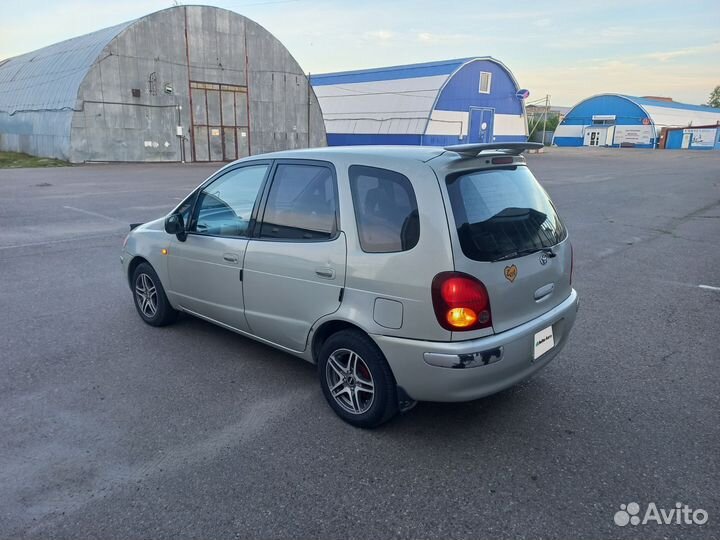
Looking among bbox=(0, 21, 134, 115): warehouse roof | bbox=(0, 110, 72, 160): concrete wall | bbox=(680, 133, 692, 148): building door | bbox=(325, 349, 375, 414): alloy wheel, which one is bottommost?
bbox=(325, 349, 375, 414): alloy wheel

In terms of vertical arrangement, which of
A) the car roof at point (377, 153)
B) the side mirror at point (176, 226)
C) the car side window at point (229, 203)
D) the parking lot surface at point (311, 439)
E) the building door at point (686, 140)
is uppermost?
the building door at point (686, 140)

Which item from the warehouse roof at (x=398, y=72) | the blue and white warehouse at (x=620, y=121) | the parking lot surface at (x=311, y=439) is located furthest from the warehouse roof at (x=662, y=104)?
the parking lot surface at (x=311, y=439)

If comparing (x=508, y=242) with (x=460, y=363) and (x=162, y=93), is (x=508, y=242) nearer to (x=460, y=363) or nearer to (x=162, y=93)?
(x=460, y=363)

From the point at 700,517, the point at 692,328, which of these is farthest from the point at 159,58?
the point at 700,517

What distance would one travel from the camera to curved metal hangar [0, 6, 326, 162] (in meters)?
25.0

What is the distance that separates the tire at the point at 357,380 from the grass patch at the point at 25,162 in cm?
2584

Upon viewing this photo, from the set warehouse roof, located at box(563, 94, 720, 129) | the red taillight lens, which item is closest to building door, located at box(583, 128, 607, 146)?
warehouse roof, located at box(563, 94, 720, 129)

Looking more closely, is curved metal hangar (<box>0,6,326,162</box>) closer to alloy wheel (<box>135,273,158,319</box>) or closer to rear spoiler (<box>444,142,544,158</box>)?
alloy wheel (<box>135,273,158,319</box>)

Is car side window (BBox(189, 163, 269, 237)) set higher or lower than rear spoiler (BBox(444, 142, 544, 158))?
lower

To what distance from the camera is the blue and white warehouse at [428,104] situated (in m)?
37.6

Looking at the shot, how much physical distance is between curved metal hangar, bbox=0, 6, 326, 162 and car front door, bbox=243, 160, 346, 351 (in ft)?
80.9

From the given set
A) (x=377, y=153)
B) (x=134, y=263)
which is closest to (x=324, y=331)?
(x=377, y=153)

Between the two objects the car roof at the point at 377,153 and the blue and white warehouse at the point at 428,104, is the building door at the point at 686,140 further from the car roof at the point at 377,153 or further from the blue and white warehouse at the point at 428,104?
the car roof at the point at 377,153

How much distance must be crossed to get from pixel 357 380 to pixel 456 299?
2.93 ft
